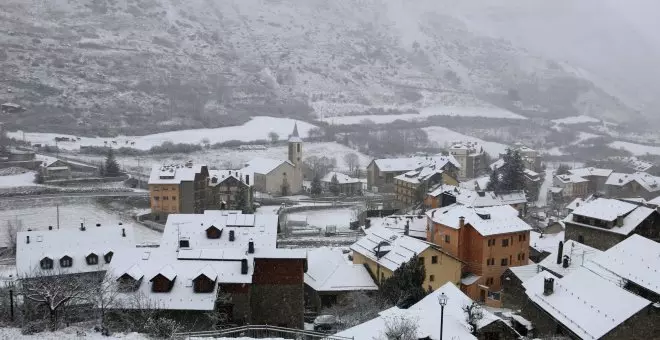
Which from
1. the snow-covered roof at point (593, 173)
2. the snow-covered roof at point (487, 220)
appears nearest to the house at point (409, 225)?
the snow-covered roof at point (487, 220)

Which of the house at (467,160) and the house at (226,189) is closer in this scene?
the house at (226,189)

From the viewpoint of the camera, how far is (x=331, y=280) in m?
35.6

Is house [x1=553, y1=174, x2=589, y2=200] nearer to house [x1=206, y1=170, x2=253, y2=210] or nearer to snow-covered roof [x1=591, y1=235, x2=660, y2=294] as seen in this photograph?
house [x1=206, y1=170, x2=253, y2=210]

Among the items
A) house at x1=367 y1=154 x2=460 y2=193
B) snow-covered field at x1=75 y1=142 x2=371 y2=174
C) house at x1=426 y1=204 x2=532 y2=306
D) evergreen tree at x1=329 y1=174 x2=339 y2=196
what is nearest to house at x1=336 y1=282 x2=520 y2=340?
house at x1=426 y1=204 x2=532 y2=306

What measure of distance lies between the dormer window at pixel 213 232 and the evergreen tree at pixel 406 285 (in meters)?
9.57

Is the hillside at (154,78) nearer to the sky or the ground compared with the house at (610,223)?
nearer to the sky

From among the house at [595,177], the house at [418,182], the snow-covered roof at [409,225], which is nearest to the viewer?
the snow-covered roof at [409,225]

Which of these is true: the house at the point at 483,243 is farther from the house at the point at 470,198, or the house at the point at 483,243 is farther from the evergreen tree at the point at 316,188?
the evergreen tree at the point at 316,188

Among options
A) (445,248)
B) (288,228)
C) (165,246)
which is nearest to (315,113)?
(288,228)

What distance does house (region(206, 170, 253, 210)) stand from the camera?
63878mm

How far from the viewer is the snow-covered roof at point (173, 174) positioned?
5947cm

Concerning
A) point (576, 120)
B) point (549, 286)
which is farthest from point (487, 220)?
point (576, 120)

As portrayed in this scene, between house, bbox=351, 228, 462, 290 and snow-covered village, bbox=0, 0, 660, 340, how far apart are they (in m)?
0.17

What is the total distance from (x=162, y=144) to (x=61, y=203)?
37.6m
